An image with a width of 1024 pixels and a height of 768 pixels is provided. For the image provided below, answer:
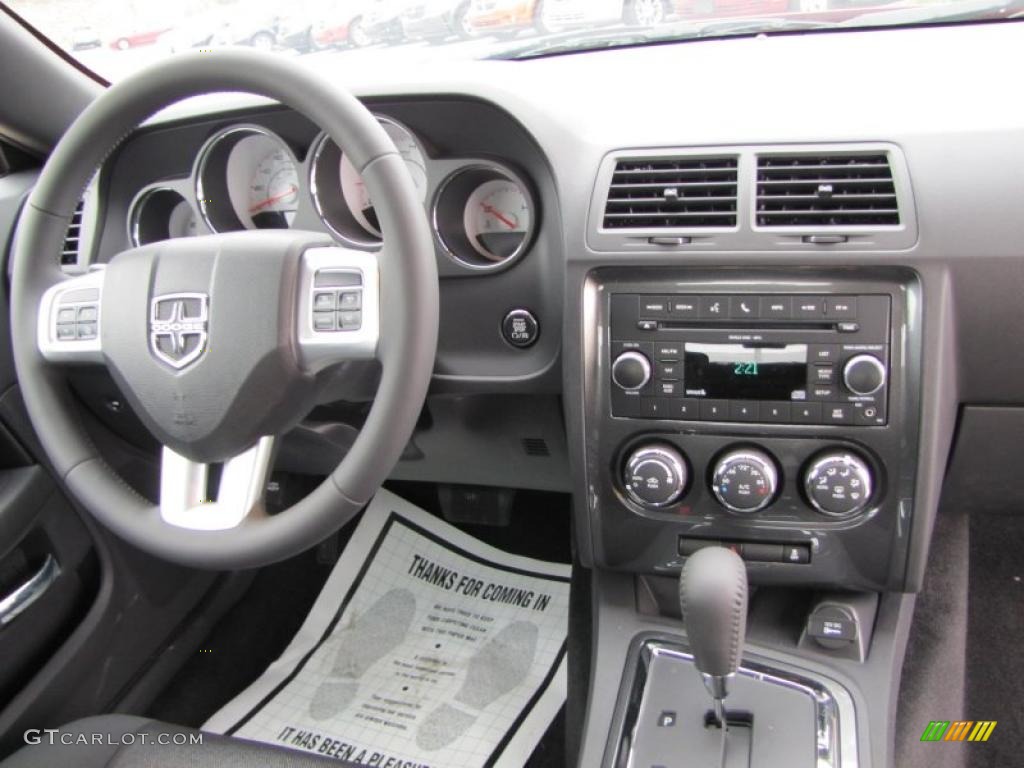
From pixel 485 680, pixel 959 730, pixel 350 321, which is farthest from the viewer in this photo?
pixel 485 680

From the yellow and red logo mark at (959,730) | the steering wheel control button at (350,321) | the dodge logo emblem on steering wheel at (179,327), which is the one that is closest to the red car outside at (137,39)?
the dodge logo emblem on steering wheel at (179,327)

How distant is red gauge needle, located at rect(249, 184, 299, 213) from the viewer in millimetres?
1305

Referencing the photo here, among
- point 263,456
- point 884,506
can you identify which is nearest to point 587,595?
point 884,506

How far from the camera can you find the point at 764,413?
101cm

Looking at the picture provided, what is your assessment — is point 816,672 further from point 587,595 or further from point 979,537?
point 979,537

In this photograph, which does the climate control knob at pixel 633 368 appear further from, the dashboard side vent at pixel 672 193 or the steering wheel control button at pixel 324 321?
the steering wheel control button at pixel 324 321

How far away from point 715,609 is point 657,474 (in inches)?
7.9

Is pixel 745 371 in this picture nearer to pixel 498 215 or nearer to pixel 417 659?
pixel 498 215

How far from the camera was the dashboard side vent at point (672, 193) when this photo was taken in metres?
0.98

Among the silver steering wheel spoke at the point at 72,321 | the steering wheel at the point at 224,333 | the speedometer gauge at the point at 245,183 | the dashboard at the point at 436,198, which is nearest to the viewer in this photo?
the steering wheel at the point at 224,333

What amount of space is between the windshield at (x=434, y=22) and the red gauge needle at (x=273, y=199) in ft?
0.60

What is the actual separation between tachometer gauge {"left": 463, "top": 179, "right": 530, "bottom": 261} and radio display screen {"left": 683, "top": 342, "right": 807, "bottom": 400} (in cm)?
30

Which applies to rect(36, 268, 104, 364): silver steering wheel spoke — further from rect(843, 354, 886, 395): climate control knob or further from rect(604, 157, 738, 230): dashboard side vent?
rect(843, 354, 886, 395): climate control knob

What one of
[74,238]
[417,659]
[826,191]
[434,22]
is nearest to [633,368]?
[826,191]
